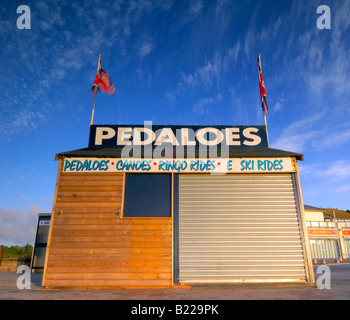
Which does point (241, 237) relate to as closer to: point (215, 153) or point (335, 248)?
point (215, 153)

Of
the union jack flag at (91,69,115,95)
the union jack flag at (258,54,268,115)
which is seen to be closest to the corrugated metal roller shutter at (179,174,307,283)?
the union jack flag at (258,54,268,115)

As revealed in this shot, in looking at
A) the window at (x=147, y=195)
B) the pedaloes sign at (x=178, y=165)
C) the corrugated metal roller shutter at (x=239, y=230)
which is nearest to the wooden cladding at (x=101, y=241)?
the window at (x=147, y=195)

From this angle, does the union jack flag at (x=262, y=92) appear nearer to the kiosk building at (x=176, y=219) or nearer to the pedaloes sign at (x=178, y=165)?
the kiosk building at (x=176, y=219)

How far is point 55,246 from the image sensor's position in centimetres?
941

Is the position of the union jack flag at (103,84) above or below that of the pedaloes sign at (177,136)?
above

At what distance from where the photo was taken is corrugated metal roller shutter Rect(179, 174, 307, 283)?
9281 millimetres

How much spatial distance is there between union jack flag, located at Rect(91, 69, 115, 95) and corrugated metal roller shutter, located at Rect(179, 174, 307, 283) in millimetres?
→ 7099

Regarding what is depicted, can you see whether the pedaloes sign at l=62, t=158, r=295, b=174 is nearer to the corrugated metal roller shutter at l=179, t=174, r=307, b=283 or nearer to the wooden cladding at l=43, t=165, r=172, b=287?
the corrugated metal roller shutter at l=179, t=174, r=307, b=283

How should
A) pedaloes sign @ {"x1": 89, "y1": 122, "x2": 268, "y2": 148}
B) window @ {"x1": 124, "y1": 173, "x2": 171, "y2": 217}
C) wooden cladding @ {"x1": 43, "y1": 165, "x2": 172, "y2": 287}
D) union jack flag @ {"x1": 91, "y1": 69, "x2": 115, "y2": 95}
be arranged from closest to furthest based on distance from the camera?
1. wooden cladding @ {"x1": 43, "y1": 165, "x2": 172, "y2": 287}
2. window @ {"x1": 124, "y1": 173, "x2": 171, "y2": 217}
3. pedaloes sign @ {"x1": 89, "y1": 122, "x2": 268, "y2": 148}
4. union jack flag @ {"x1": 91, "y1": 69, "x2": 115, "y2": 95}

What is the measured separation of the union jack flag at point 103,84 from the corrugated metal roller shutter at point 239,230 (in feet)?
23.3

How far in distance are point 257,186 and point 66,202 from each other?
7814mm

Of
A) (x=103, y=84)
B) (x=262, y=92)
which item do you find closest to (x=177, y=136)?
(x=103, y=84)

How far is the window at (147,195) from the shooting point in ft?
32.5
